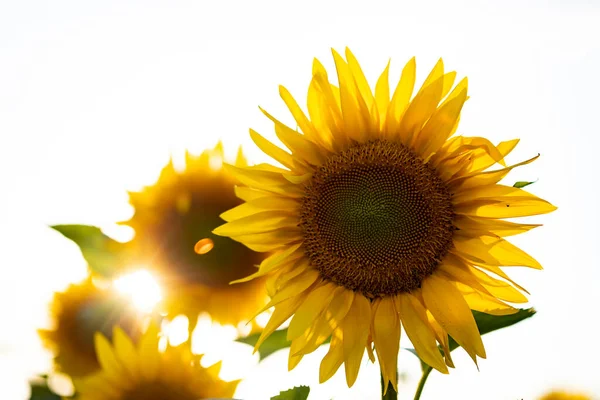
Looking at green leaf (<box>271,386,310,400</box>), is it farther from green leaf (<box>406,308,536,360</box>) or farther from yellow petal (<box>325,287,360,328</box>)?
green leaf (<box>406,308,536,360</box>)

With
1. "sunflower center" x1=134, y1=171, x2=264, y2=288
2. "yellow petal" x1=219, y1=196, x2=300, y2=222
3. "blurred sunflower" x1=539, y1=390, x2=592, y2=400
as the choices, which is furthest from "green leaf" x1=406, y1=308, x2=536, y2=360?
"blurred sunflower" x1=539, y1=390, x2=592, y2=400

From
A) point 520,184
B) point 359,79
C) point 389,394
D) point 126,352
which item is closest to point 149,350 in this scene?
point 126,352

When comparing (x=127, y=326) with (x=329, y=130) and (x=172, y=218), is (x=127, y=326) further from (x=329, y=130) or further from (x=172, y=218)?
(x=329, y=130)

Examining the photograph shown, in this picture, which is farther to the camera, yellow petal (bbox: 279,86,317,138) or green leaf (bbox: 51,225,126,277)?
green leaf (bbox: 51,225,126,277)

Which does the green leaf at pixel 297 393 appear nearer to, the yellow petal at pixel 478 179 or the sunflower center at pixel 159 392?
the sunflower center at pixel 159 392

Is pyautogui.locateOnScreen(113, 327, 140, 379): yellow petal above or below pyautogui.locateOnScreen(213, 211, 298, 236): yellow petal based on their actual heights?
below

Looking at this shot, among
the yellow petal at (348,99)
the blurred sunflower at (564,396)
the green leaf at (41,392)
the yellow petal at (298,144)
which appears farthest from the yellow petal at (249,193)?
the blurred sunflower at (564,396)
